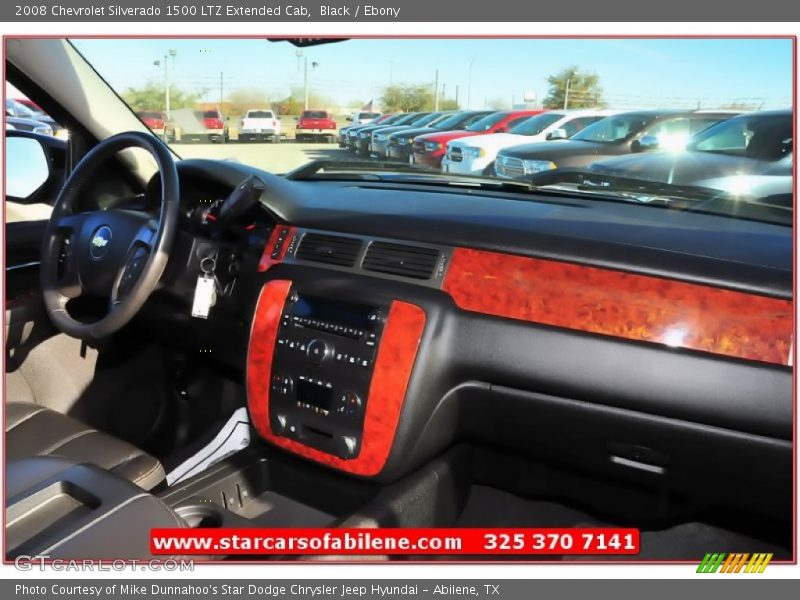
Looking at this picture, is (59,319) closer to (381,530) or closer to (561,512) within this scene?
(381,530)

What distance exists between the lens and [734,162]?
7.06 ft

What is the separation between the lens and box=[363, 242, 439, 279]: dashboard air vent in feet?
7.20

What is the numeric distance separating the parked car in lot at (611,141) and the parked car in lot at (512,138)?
0.08 feet

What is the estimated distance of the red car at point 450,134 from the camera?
2.63m

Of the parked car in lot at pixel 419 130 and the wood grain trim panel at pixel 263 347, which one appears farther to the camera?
the parked car in lot at pixel 419 130

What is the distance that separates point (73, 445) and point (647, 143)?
6.74 feet

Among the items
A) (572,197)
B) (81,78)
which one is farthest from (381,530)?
(81,78)

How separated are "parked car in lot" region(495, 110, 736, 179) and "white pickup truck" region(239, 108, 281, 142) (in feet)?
2.83

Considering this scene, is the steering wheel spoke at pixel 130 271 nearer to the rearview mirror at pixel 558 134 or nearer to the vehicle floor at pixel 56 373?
the vehicle floor at pixel 56 373

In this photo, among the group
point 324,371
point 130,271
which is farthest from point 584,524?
point 130,271

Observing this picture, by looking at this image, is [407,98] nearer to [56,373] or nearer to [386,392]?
[386,392]

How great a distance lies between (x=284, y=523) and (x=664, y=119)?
177cm

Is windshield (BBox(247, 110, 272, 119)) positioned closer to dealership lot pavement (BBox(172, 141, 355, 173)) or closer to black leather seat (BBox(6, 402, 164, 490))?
dealership lot pavement (BBox(172, 141, 355, 173))

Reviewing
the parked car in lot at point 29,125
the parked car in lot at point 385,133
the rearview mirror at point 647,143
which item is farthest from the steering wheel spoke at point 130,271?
the rearview mirror at point 647,143
